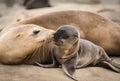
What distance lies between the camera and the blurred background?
1116 cm

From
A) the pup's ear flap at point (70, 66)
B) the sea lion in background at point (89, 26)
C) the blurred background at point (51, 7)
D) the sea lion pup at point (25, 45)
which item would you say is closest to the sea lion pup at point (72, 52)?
the pup's ear flap at point (70, 66)

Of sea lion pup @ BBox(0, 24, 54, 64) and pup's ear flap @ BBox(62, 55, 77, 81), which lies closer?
pup's ear flap @ BBox(62, 55, 77, 81)

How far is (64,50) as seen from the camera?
5.30m

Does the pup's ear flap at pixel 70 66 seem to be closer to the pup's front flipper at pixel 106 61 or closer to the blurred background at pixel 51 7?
the pup's front flipper at pixel 106 61

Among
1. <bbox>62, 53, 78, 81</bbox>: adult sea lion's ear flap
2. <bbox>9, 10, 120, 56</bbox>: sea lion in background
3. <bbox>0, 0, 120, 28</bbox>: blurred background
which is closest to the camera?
<bbox>62, 53, 78, 81</bbox>: adult sea lion's ear flap

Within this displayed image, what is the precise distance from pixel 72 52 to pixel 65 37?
21cm

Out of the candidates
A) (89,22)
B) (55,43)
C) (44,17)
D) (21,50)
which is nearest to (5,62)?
(21,50)

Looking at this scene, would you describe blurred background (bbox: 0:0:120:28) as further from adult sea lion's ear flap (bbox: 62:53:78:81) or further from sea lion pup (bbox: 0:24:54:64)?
adult sea lion's ear flap (bbox: 62:53:78:81)

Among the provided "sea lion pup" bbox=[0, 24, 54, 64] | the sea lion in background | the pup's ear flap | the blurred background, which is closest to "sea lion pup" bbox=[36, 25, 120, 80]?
the pup's ear flap

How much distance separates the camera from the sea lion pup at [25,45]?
210 inches

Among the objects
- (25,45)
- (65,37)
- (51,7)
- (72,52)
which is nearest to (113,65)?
(72,52)

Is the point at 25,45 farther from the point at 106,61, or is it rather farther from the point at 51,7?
the point at 51,7

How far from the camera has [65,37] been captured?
522 centimetres

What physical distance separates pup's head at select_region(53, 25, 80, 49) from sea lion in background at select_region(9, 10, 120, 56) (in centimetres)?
84
